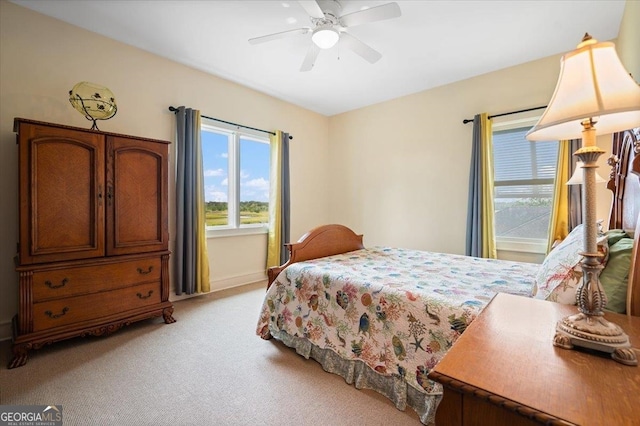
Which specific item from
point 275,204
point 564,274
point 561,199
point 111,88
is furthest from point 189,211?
point 561,199

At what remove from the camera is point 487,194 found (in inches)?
132

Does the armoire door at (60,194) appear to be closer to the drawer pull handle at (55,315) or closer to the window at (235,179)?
the drawer pull handle at (55,315)

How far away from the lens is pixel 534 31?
266 centimetres

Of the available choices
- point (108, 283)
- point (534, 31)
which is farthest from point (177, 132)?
point (534, 31)

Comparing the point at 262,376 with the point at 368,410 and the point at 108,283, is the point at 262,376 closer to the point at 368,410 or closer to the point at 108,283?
the point at 368,410

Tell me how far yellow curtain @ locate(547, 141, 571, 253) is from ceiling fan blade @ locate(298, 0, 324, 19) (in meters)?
2.71

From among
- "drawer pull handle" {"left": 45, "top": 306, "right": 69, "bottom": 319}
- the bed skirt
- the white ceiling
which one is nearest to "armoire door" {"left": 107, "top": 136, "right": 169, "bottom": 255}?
"drawer pull handle" {"left": 45, "top": 306, "right": 69, "bottom": 319}

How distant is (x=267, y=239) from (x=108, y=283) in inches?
85.6

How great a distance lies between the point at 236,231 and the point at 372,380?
8.94 feet

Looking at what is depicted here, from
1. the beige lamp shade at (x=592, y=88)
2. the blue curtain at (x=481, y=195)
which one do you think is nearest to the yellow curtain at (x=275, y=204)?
the blue curtain at (x=481, y=195)

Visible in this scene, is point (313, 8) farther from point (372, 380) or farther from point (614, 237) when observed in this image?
point (372, 380)

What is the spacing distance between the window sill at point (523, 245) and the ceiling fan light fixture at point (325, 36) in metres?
2.92

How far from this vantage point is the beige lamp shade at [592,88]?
0.74 meters

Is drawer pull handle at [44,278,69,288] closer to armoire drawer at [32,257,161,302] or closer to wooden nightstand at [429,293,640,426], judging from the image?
armoire drawer at [32,257,161,302]
